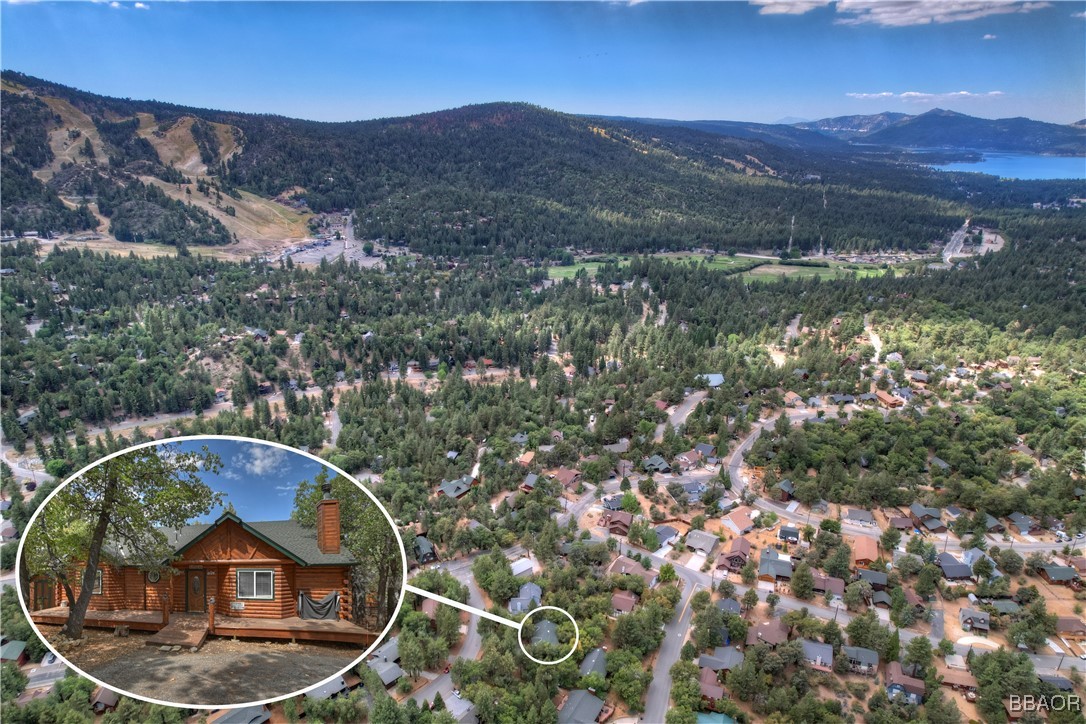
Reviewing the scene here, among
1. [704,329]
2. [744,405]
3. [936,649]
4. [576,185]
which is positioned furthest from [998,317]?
[576,185]

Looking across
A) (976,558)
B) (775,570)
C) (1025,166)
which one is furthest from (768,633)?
(1025,166)

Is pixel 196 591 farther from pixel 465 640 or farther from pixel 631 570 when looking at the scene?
pixel 631 570

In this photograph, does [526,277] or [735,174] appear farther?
[735,174]

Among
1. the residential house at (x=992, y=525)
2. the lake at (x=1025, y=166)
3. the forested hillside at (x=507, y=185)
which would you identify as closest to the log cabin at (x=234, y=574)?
the residential house at (x=992, y=525)

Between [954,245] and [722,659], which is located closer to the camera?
[722,659]

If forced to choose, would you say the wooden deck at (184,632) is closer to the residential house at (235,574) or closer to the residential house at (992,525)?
the residential house at (235,574)

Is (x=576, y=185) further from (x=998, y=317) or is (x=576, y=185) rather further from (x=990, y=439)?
(x=990, y=439)
